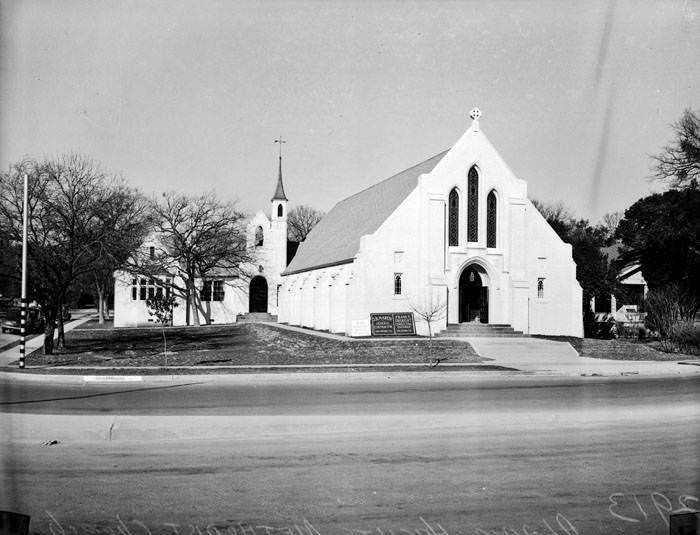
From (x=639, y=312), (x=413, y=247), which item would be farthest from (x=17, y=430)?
(x=639, y=312)

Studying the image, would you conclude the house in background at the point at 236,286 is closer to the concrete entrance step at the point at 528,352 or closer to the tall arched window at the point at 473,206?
the tall arched window at the point at 473,206

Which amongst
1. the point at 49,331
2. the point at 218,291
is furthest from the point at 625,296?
the point at 49,331

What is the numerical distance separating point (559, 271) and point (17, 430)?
31.6 meters

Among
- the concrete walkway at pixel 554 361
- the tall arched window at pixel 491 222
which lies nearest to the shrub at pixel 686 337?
the concrete walkway at pixel 554 361

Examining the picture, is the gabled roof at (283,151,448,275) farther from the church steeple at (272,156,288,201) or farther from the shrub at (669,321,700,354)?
the shrub at (669,321,700,354)

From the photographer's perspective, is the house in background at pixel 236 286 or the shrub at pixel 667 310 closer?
the shrub at pixel 667 310

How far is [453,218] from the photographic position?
119 feet

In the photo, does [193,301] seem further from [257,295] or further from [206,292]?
[257,295]

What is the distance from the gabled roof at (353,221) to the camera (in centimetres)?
3878

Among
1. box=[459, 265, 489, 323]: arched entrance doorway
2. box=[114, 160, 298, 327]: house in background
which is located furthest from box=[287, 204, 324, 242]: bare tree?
box=[459, 265, 489, 323]: arched entrance doorway

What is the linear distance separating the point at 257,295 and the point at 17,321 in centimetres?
2035

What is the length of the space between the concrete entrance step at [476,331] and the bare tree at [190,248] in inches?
887

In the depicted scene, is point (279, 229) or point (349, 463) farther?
point (279, 229)

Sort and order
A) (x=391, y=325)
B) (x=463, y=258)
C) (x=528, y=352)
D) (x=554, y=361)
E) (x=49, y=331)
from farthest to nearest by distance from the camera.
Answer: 1. (x=463, y=258)
2. (x=391, y=325)
3. (x=528, y=352)
4. (x=49, y=331)
5. (x=554, y=361)
